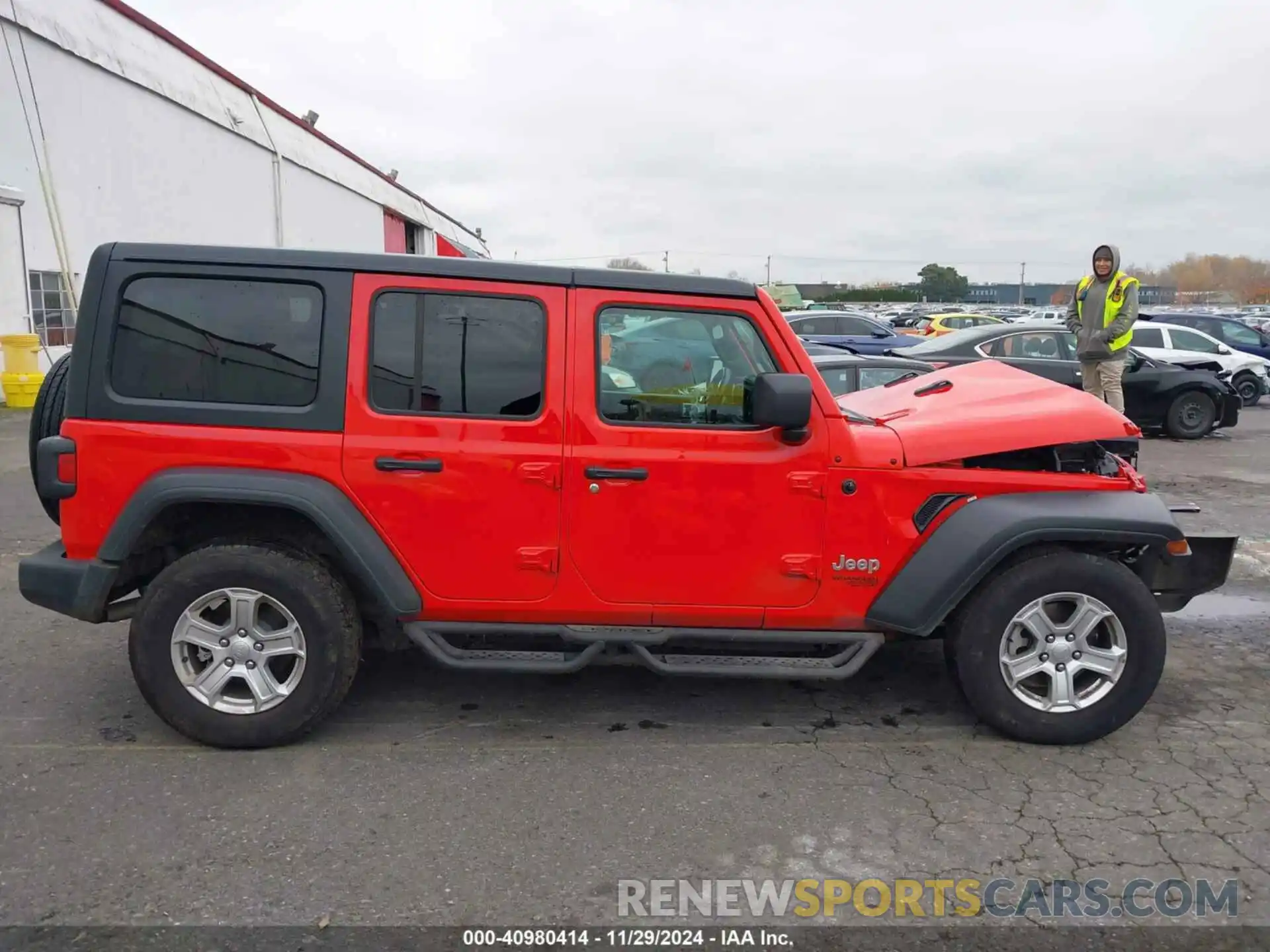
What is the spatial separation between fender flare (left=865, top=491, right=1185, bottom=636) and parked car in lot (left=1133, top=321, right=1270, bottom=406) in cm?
1159

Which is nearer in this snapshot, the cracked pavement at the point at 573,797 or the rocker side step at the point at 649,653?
the cracked pavement at the point at 573,797

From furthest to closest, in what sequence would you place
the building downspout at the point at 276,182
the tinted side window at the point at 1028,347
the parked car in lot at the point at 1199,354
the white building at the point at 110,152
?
the building downspout at the point at 276,182
the parked car in lot at the point at 1199,354
the white building at the point at 110,152
the tinted side window at the point at 1028,347

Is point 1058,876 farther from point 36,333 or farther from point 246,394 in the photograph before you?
point 36,333

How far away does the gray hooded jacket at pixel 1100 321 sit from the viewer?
960 cm

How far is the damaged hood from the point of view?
3885 millimetres

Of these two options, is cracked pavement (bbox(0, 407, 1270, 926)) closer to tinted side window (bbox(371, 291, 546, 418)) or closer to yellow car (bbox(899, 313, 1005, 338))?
tinted side window (bbox(371, 291, 546, 418))

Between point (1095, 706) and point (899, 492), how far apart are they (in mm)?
1169

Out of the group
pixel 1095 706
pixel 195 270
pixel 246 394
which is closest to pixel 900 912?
pixel 1095 706

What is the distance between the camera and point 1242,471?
35.7 ft

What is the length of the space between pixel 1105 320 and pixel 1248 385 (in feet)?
33.9

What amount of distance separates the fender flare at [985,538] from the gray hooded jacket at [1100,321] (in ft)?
21.6

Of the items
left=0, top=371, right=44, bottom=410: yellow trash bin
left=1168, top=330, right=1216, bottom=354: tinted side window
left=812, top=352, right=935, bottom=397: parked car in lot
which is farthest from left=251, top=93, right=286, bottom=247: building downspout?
left=1168, top=330, right=1216, bottom=354: tinted side window

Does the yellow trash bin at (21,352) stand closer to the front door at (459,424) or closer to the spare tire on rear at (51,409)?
the spare tire on rear at (51,409)

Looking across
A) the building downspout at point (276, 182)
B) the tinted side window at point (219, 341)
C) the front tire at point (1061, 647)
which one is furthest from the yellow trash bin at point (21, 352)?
the front tire at point (1061, 647)
